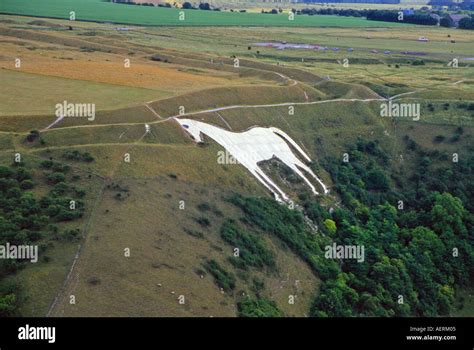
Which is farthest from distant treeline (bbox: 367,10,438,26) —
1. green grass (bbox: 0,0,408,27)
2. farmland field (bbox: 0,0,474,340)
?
farmland field (bbox: 0,0,474,340)

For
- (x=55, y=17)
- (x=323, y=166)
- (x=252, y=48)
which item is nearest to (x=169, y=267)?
(x=323, y=166)

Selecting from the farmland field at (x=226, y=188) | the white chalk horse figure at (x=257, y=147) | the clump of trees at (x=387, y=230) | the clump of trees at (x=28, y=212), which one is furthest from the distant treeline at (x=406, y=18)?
the clump of trees at (x=28, y=212)

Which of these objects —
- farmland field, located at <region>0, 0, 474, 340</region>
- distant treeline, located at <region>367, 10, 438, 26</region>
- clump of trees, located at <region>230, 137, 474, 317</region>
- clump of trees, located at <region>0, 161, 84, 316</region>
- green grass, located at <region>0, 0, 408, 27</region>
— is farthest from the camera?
distant treeline, located at <region>367, 10, 438, 26</region>

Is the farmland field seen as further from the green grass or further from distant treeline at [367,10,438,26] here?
distant treeline at [367,10,438,26]

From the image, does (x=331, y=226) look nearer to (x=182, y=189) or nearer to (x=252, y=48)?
(x=182, y=189)

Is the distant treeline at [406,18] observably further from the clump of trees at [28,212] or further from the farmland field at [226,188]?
the clump of trees at [28,212]
